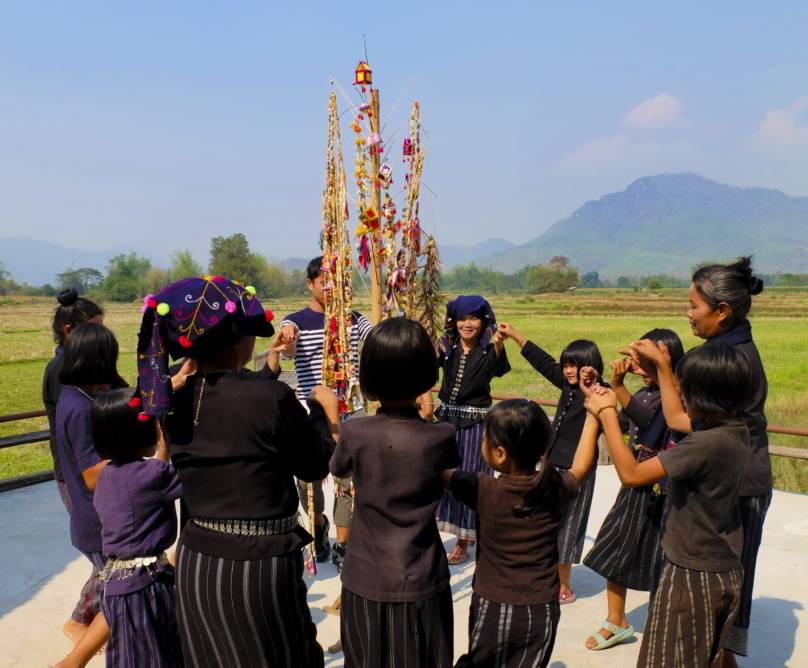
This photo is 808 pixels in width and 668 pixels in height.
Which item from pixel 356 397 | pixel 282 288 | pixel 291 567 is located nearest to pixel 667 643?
pixel 291 567

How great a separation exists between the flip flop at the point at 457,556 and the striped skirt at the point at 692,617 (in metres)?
2.07

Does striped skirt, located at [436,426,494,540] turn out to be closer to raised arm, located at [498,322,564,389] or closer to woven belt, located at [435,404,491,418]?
woven belt, located at [435,404,491,418]

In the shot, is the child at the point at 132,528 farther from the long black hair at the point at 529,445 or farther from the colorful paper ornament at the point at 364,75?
the colorful paper ornament at the point at 364,75

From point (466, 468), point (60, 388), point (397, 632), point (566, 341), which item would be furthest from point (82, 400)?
point (566, 341)

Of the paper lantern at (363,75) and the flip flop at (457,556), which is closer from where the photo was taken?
the paper lantern at (363,75)

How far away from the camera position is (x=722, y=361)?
2090 millimetres

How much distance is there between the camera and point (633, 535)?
10.2 feet

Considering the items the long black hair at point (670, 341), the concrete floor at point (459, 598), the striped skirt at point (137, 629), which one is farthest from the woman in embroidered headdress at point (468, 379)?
the striped skirt at point (137, 629)

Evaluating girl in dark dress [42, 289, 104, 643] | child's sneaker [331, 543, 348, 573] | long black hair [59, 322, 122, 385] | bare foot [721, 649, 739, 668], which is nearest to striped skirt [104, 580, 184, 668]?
girl in dark dress [42, 289, 104, 643]

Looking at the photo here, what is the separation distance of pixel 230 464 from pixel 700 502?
1.57 m

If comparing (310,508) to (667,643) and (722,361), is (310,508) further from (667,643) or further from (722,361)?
(722,361)

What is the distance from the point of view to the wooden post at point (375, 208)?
3197mm

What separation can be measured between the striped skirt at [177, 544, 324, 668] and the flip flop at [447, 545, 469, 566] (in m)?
2.32

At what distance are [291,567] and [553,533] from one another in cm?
86
